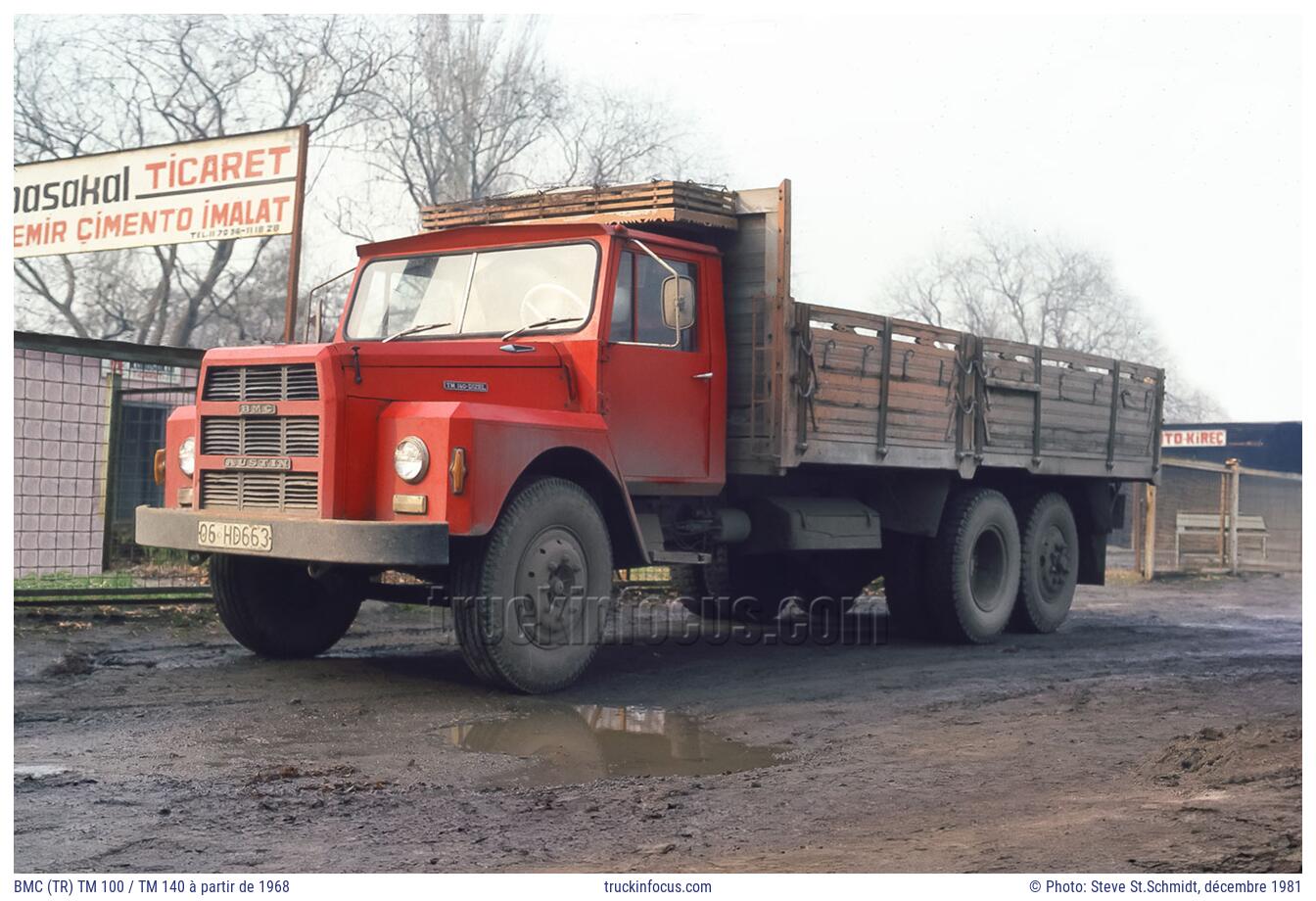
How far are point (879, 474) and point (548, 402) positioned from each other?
3937mm

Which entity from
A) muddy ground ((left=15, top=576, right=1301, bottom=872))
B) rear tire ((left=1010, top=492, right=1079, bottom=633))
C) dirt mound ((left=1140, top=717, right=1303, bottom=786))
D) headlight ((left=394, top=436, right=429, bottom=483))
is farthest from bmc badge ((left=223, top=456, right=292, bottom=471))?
rear tire ((left=1010, top=492, right=1079, bottom=633))

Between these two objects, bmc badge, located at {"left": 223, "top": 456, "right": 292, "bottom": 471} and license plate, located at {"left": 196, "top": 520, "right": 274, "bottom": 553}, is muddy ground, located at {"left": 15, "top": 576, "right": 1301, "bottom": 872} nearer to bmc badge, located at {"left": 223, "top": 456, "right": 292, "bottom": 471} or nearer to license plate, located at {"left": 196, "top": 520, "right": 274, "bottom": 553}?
license plate, located at {"left": 196, "top": 520, "right": 274, "bottom": 553}

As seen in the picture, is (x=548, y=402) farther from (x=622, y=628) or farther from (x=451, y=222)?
(x=622, y=628)

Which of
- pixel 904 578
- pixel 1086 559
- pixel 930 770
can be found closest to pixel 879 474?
pixel 904 578

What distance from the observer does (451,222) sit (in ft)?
30.1

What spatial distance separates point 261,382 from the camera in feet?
24.4

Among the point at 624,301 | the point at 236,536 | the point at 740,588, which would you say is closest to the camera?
the point at 236,536

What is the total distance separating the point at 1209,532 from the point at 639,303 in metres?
16.9

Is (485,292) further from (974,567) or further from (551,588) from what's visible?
(974,567)

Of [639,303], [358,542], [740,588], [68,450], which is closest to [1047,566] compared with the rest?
[740,588]

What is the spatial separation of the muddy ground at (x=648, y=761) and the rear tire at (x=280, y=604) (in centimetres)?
20

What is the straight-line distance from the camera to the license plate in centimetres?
729

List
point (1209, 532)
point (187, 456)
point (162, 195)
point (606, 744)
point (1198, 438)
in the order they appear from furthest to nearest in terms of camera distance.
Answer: point (1198, 438)
point (1209, 532)
point (162, 195)
point (187, 456)
point (606, 744)
